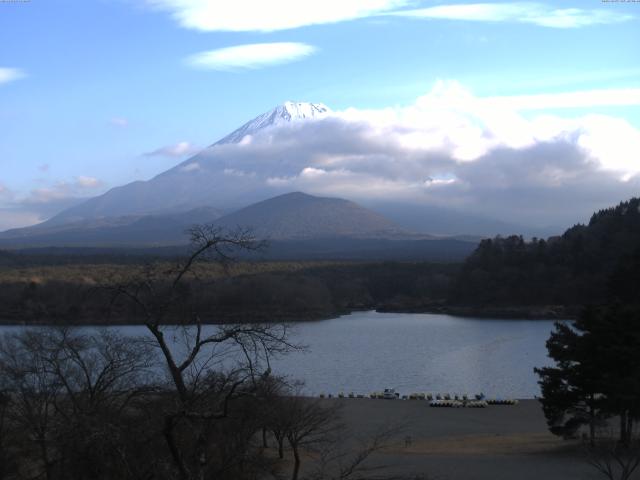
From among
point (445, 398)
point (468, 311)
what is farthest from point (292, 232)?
point (445, 398)

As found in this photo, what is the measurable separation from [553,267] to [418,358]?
2728 centimetres

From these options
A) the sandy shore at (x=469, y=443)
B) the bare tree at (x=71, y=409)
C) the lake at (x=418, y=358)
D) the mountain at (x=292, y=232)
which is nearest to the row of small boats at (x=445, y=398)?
the sandy shore at (x=469, y=443)

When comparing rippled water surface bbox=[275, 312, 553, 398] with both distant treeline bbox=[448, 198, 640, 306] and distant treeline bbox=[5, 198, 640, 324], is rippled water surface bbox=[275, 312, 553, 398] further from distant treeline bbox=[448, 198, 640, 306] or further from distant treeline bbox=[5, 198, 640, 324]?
distant treeline bbox=[448, 198, 640, 306]

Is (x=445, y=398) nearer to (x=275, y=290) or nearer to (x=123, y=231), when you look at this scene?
(x=275, y=290)

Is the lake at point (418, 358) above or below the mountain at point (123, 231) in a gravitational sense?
below

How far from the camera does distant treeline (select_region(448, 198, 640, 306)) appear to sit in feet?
172

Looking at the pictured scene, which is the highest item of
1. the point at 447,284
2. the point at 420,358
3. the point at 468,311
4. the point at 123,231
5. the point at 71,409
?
the point at 123,231

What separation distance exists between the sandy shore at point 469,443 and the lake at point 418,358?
2.51m

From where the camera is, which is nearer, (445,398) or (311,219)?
(445,398)

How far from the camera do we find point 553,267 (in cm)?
5462

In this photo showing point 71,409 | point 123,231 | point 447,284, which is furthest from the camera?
point 123,231

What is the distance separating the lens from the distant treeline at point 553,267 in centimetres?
5244

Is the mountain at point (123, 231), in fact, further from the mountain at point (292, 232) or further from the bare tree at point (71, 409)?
the bare tree at point (71, 409)

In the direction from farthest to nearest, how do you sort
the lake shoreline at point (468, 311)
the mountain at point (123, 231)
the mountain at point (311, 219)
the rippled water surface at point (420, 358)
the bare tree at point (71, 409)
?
the mountain at point (311, 219) < the mountain at point (123, 231) < the lake shoreline at point (468, 311) < the rippled water surface at point (420, 358) < the bare tree at point (71, 409)
